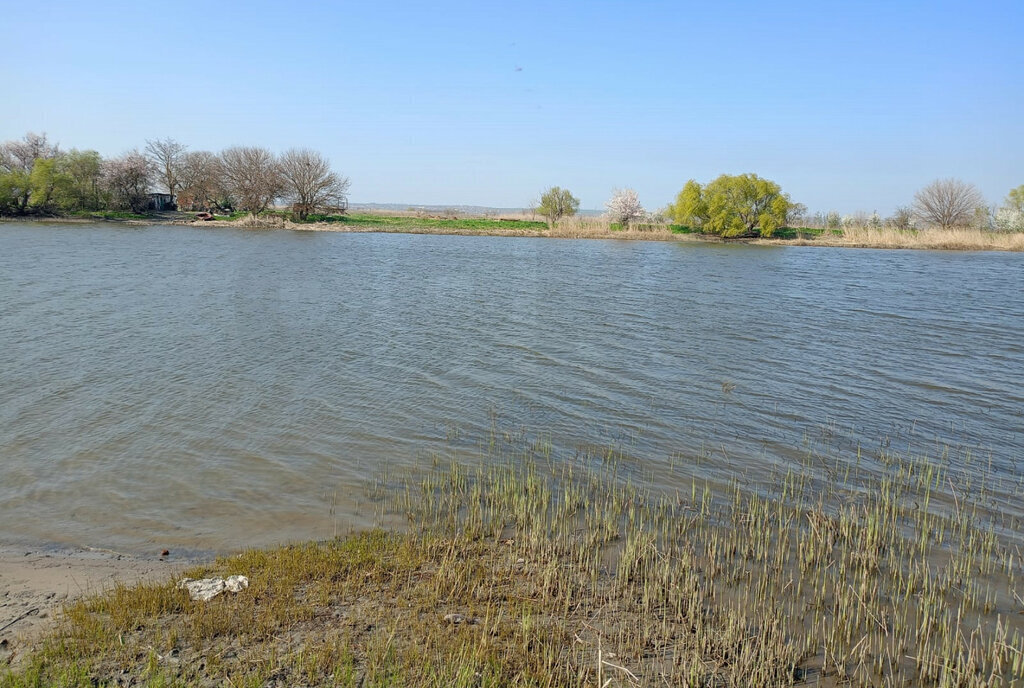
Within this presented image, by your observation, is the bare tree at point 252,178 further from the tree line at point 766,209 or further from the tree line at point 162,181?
the tree line at point 766,209

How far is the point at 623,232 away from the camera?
238 feet

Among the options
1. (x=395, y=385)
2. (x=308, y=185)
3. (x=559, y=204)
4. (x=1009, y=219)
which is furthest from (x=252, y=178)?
(x=1009, y=219)

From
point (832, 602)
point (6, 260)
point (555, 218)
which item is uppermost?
point (555, 218)

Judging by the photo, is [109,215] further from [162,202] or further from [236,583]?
[236,583]

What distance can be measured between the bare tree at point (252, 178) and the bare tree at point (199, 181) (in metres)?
1.63

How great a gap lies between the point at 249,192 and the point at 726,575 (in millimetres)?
76968

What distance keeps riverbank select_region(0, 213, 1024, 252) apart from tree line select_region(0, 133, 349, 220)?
2.53 metres

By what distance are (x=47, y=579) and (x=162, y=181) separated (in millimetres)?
85593

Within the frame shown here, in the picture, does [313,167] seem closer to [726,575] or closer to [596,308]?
[596,308]

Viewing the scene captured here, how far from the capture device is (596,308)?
78.8ft

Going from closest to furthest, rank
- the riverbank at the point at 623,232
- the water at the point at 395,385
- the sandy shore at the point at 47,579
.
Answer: the sandy shore at the point at 47,579 → the water at the point at 395,385 → the riverbank at the point at 623,232

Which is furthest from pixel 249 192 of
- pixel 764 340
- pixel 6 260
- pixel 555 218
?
pixel 764 340

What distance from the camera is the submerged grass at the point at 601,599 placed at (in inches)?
181

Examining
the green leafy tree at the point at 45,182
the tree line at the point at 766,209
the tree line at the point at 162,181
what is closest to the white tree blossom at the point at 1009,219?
the tree line at the point at 766,209
